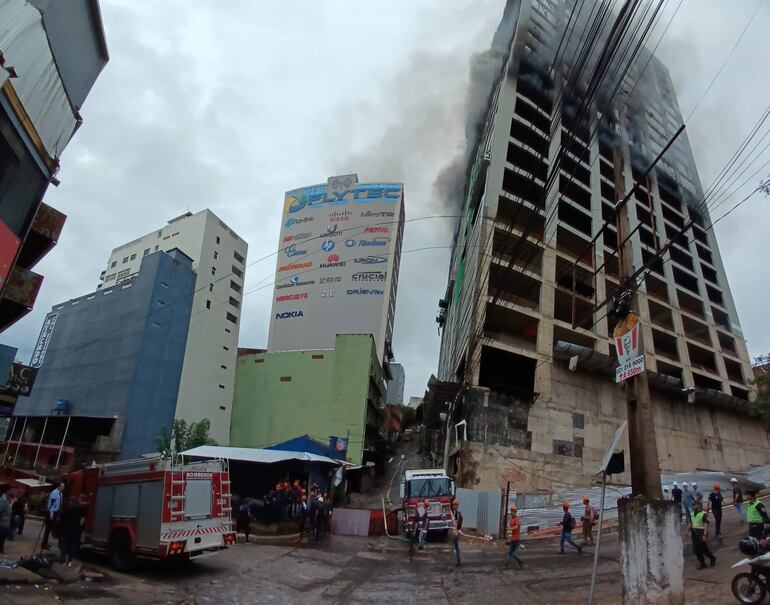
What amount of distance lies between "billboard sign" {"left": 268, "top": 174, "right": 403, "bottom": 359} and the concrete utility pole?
5201 cm

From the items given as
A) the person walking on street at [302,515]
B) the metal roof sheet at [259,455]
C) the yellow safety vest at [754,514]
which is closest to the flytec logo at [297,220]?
the metal roof sheet at [259,455]

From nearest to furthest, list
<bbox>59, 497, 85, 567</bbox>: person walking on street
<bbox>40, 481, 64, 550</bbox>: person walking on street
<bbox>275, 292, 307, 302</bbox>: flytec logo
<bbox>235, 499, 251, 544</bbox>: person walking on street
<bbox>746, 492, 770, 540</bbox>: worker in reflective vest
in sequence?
<bbox>746, 492, 770, 540</bbox>: worker in reflective vest < <bbox>59, 497, 85, 567</bbox>: person walking on street < <bbox>40, 481, 64, 550</bbox>: person walking on street < <bbox>235, 499, 251, 544</bbox>: person walking on street < <bbox>275, 292, 307, 302</bbox>: flytec logo

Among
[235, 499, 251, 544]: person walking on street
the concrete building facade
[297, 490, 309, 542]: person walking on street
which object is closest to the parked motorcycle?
[235, 499, 251, 544]: person walking on street

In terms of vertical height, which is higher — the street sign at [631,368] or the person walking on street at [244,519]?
the street sign at [631,368]

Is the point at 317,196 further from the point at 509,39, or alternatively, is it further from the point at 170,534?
A: the point at 170,534

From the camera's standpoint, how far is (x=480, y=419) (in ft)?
101

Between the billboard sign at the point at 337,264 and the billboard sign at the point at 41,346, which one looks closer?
the billboard sign at the point at 41,346

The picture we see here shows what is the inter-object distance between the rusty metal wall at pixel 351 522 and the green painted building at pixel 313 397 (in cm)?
1584

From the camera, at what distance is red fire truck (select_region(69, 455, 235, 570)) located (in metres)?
10.9

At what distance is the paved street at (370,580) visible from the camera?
927 cm

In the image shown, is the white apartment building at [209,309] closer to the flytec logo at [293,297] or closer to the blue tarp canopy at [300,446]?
the flytec logo at [293,297]

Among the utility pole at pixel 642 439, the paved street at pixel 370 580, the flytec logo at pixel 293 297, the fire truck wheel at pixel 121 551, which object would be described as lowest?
the paved street at pixel 370 580

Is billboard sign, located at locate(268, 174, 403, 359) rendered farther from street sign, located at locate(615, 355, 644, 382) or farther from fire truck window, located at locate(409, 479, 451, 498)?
street sign, located at locate(615, 355, 644, 382)

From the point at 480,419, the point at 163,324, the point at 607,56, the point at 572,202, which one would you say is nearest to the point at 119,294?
the point at 163,324
